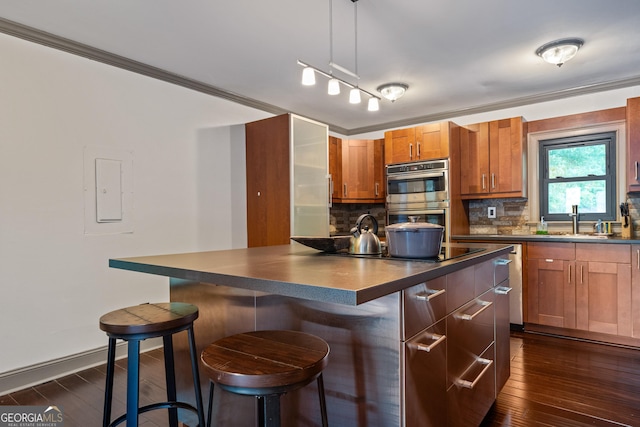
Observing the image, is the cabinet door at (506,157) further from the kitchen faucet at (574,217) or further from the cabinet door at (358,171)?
the cabinet door at (358,171)

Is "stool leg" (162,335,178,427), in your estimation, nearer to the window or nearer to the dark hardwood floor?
the dark hardwood floor

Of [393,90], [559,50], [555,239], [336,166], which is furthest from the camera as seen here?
[336,166]

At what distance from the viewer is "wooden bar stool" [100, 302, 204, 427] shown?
1.33 metres

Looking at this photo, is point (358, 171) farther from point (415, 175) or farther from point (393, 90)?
point (393, 90)

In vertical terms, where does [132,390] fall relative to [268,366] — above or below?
below

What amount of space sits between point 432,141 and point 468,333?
2967mm

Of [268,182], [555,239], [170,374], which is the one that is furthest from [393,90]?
[170,374]

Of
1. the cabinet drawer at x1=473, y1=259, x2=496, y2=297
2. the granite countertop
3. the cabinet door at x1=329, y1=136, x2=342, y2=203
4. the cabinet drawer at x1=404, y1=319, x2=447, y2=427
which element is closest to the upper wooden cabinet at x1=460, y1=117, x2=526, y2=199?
the granite countertop

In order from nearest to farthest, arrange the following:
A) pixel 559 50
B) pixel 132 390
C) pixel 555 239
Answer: pixel 132 390 < pixel 559 50 < pixel 555 239

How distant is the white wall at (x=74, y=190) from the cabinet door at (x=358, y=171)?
199 cm

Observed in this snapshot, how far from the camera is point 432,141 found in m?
4.18

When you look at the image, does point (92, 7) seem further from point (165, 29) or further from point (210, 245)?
point (210, 245)

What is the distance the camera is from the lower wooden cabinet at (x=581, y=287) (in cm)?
307

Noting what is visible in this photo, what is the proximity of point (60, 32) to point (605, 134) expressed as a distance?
15.9 feet
